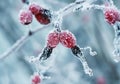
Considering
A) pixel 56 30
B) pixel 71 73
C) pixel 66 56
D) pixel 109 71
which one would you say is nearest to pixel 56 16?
pixel 56 30

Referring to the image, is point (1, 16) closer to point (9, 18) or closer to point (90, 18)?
point (9, 18)

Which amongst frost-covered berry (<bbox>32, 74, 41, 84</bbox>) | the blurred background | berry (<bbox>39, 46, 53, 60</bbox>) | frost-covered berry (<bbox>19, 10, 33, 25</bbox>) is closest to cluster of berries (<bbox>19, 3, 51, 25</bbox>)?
frost-covered berry (<bbox>19, 10, 33, 25</bbox>)

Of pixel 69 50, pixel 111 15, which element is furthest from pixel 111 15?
pixel 69 50

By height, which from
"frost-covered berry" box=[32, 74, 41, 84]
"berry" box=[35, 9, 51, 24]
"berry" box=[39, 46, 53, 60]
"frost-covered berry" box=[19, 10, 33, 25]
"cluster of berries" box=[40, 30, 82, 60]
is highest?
"frost-covered berry" box=[19, 10, 33, 25]

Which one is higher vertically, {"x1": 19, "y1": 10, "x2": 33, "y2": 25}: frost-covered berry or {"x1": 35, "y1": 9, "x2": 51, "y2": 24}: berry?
{"x1": 19, "y1": 10, "x2": 33, "y2": 25}: frost-covered berry

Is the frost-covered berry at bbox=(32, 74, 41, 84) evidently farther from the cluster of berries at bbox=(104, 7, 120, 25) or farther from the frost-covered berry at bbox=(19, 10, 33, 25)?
the cluster of berries at bbox=(104, 7, 120, 25)

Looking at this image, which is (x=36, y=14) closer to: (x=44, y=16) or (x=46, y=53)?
(x=44, y=16)
